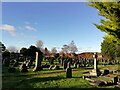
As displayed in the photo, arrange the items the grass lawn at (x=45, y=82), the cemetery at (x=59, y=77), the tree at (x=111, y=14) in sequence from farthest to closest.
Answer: the tree at (x=111, y=14) → the cemetery at (x=59, y=77) → the grass lawn at (x=45, y=82)

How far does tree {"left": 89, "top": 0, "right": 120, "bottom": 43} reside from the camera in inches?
651

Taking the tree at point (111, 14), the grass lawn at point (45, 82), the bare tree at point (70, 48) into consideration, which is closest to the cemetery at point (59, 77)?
the grass lawn at point (45, 82)

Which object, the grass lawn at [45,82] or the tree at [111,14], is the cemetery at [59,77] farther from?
the tree at [111,14]

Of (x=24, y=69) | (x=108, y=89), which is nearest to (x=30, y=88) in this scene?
(x=108, y=89)

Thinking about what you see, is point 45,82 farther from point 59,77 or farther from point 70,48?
point 70,48

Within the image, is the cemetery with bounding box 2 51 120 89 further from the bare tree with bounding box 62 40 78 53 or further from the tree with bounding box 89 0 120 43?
the bare tree with bounding box 62 40 78 53

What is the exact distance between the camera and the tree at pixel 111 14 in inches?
651

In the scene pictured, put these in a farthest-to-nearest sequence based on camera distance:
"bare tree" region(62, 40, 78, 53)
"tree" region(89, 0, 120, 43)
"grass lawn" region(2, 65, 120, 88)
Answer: "bare tree" region(62, 40, 78, 53), "tree" region(89, 0, 120, 43), "grass lawn" region(2, 65, 120, 88)

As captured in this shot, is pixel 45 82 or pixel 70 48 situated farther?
pixel 70 48

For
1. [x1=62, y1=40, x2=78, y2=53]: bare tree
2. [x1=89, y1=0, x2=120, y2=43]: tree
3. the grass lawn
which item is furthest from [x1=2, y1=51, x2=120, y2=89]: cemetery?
[x1=62, y1=40, x2=78, y2=53]: bare tree

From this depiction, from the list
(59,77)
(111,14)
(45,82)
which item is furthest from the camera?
(59,77)

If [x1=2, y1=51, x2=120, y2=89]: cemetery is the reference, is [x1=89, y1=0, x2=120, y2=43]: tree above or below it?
above

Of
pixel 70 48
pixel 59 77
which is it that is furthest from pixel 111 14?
→ pixel 70 48

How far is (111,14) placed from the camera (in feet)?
55.8
